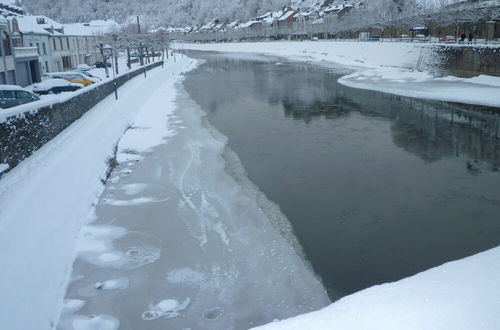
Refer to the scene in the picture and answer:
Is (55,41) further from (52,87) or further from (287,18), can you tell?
(287,18)

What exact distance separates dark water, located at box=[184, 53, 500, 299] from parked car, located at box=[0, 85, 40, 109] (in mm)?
9262

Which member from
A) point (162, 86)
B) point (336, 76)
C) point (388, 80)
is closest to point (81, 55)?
point (162, 86)

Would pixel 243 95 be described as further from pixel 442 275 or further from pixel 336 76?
pixel 442 275

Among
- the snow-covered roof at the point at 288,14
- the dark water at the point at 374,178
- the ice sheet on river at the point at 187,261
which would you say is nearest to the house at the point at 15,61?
the dark water at the point at 374,178

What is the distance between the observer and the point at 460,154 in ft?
52.2

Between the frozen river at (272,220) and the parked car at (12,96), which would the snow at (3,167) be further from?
the parked car at (12,96)

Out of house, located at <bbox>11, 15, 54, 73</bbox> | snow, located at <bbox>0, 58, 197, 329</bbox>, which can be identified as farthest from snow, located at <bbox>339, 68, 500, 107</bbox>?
house, located at <bbox>11, 15, 54, 73</bbox>

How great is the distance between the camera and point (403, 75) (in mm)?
38781

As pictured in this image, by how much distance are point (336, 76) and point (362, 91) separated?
11.6m

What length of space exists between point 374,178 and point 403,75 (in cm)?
2830

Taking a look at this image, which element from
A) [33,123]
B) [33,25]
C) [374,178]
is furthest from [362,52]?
[33,123]

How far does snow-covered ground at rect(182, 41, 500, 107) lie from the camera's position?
93.0ft

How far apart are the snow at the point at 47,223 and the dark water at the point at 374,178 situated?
4.25 metres

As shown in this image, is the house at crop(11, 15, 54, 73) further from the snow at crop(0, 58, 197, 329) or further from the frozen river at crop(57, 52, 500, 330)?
the snow at crop(0, 58, 197, 329)
